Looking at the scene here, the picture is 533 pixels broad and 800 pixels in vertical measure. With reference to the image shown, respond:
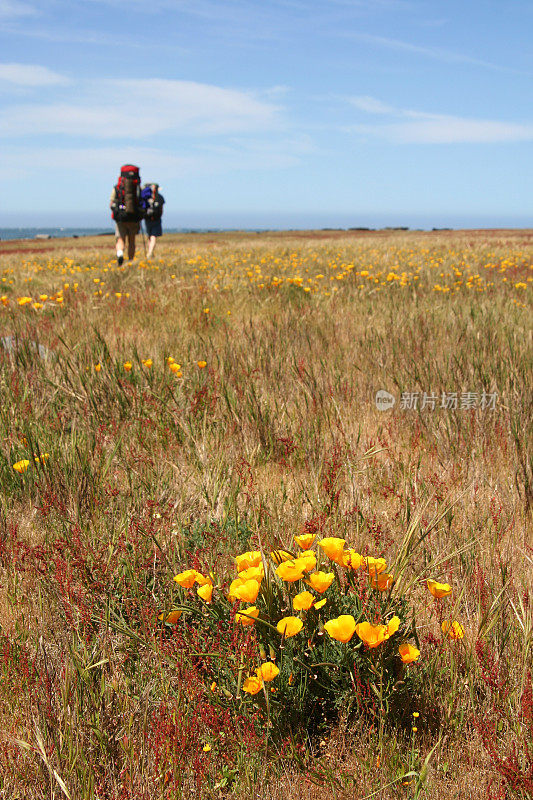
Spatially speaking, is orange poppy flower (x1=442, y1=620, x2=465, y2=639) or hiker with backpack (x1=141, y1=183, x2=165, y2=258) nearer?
orange poppy flower (x1=442, y1=620, x2=465, y2=639)

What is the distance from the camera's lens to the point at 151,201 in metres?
13.6

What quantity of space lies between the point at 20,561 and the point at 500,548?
1.89 metres

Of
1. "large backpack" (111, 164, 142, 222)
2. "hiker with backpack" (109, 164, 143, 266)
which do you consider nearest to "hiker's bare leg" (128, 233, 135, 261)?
"hiker with backpack" (109, 164, 143, 266)

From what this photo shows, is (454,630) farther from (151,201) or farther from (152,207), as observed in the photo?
(151,201)

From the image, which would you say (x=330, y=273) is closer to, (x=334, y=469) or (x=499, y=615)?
(x=334, y=469)

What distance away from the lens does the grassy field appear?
140cm

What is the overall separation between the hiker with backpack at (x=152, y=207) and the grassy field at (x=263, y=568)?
9.27 metres

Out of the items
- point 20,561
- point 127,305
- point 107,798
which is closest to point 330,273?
point 127,305

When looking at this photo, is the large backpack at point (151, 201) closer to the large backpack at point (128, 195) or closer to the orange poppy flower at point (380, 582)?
the large backpack at point (128, 195)

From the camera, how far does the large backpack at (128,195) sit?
11891mm

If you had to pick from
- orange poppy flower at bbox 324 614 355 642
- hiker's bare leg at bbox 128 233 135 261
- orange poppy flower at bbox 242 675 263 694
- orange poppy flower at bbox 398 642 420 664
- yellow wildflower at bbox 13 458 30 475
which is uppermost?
hiker's bare leg at bbox 128 233 135 261

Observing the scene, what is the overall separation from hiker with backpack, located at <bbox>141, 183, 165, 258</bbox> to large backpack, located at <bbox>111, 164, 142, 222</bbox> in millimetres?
447

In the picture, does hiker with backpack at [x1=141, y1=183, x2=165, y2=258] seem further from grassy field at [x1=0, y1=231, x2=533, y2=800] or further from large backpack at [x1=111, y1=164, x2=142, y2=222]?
grassy field at [x1=0, y1=231, x2=533, y2=800]

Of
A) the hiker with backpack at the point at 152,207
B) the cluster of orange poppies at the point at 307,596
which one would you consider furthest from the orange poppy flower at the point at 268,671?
the hiker with backpack at the point at 152,207
